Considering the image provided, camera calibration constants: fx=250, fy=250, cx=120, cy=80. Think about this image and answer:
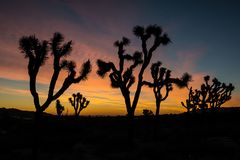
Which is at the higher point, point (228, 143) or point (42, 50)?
point (42, 50)

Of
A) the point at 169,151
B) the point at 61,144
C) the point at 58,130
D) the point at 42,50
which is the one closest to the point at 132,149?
the point at 169,151

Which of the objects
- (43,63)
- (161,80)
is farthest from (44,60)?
(161,80)

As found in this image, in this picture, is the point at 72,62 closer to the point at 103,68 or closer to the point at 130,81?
the point at 103,68

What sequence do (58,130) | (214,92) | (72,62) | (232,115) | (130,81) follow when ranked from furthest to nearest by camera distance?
(232,115), (214,92), (58,130), (130,81), (72,62)

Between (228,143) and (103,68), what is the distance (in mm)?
9489

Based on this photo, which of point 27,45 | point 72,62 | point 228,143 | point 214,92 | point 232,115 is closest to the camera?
point 27,45

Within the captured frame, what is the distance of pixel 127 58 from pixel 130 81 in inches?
68.2

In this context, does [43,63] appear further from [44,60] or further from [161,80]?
[161,80]

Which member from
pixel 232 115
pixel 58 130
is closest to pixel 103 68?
pixel 58 130

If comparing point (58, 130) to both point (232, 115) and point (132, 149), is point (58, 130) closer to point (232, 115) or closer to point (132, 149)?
point (132, 149)

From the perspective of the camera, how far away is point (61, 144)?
671 inches

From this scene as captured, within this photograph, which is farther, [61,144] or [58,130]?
[58,130]

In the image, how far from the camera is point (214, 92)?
1233 inches

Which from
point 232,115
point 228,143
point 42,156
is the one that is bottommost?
point 42,156
